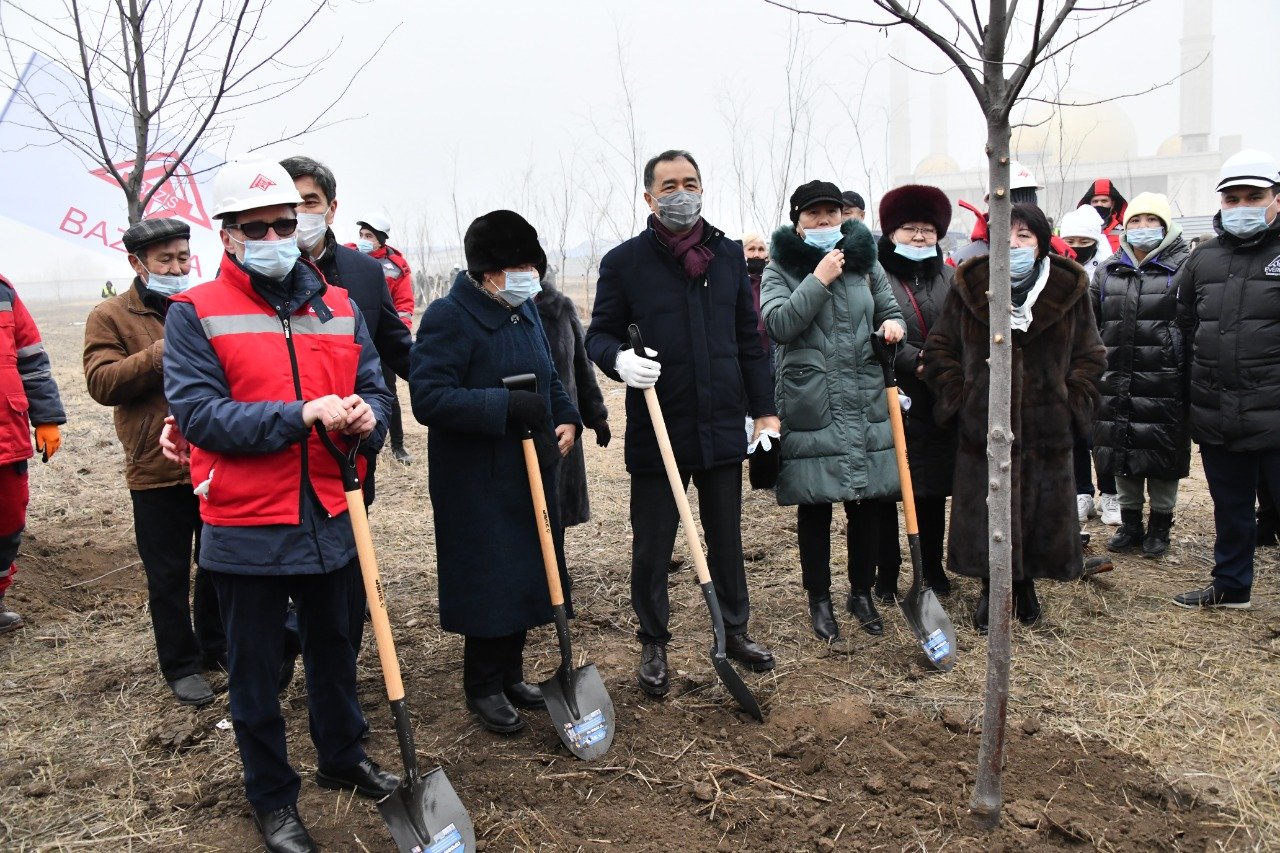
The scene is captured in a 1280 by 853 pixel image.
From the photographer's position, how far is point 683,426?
12.2ft

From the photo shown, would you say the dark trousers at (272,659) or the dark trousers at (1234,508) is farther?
the dark trousers at (1234,508)

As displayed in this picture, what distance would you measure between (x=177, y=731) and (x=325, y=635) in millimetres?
1035

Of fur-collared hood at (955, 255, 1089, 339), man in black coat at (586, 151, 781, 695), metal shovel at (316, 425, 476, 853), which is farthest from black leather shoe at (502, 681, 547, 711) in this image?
fur-collared hood at (955, 255, 1089, 339)

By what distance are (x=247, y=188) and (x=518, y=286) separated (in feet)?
3.29

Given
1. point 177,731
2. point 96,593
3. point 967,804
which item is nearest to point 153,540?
point 177,731

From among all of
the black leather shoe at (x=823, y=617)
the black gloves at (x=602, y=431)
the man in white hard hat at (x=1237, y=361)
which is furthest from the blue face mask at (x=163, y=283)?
the man in white hard hat at (x=1237, y=361)

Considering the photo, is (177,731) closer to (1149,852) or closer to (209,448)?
(209,448)

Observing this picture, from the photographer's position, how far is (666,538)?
12.3 ft

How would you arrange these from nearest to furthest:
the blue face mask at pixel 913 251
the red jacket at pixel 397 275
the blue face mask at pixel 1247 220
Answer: the blue face mask at pixel 1247 220 < the blue face mask at pixel 913 251 < the red jacket at pixel 397 275

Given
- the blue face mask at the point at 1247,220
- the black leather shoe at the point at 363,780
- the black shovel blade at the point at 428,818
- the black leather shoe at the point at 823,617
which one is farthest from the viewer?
the blue face mask at the point at 1247,220

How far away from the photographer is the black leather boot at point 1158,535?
5395 mm

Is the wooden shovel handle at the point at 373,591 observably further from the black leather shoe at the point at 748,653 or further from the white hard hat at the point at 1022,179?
the white hard hat at the point at 1022,179

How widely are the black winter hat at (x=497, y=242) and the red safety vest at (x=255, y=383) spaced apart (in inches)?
28.7

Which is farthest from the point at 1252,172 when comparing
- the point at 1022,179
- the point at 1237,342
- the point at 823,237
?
the point at 823,237
